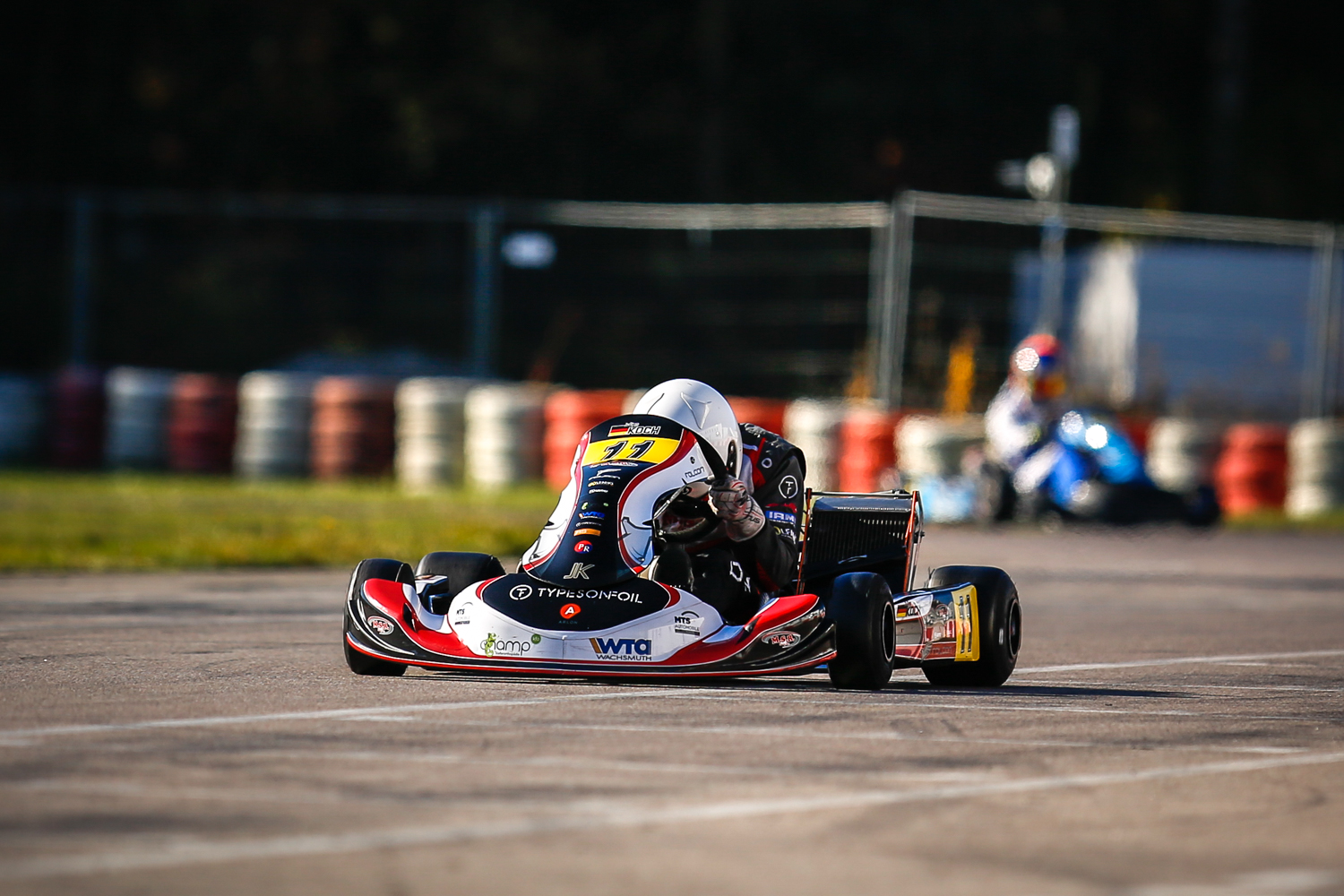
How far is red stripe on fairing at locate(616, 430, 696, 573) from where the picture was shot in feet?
22.8

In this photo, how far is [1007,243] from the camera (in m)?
21.7

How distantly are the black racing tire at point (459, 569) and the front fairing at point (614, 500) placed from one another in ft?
1.56

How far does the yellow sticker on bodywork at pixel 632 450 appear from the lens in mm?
7254

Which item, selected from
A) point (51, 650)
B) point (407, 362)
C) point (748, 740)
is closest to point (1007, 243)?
point (407, 362)

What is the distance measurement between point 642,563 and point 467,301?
70.9 ft

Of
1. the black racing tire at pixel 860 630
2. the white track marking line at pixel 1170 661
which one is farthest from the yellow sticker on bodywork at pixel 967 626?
the white track marking line at pixel 1170 661

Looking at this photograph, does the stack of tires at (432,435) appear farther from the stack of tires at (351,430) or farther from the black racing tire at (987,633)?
the black racing tire at (987,633)

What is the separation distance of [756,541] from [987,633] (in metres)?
0.83

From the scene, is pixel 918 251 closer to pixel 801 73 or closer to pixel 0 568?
pixel 0 568

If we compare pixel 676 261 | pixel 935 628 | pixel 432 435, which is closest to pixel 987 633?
pixel 935 628

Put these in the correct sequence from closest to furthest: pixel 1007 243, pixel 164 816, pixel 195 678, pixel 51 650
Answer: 1. pixel 164 816
2. pixel 195 678
3. pixel 51 650
4. pixel 1007 243

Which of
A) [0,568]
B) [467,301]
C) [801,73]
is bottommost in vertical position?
[0,568]

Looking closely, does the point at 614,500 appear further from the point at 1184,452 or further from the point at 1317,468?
the point at 1317,468

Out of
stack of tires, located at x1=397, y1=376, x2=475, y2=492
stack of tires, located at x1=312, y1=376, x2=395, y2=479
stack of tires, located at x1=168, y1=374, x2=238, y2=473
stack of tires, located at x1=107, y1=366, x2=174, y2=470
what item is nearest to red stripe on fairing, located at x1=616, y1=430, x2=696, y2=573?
stack of tires, located at x1=397, y1=376, x2=475, y2=492
